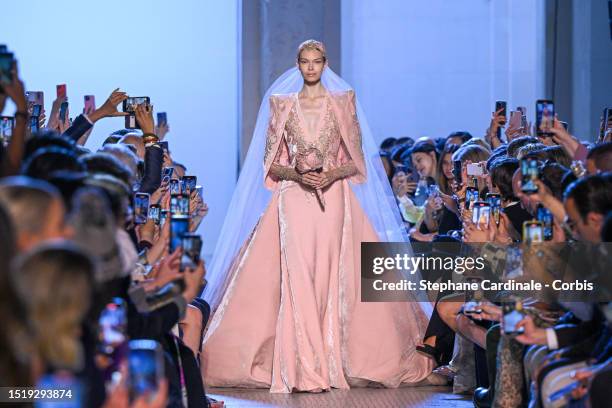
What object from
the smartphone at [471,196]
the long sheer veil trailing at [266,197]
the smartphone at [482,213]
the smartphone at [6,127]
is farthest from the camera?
the long sheer veil trailing at [266,197]

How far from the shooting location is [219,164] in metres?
10.8

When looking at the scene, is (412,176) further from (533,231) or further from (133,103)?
(533,231)

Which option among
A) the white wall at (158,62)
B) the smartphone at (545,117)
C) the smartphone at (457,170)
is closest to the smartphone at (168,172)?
the smartphone at (457,170)

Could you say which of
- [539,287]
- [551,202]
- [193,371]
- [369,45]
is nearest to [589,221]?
[551,202]

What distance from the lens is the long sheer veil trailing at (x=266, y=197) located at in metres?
6.58

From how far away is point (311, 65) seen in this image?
21.1 feet

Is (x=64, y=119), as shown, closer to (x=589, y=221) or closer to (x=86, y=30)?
(x=589, y=221)

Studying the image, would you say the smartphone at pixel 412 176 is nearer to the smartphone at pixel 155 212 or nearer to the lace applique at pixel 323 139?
the lace applique at pixel 323 139

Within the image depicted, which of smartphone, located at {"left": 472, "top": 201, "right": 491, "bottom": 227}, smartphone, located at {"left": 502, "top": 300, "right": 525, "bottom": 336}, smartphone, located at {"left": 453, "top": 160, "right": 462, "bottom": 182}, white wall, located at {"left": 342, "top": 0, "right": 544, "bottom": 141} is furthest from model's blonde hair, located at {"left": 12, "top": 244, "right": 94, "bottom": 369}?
white wall, located at {"left": 342, "top": 0, "right": 544, "bottom": 141}

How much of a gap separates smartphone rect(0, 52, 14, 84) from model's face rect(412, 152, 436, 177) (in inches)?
203

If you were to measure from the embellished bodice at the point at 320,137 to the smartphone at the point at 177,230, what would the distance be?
8.44ft

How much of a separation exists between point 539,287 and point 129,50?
21.5 feet

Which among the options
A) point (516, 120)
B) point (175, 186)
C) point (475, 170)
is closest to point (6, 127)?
point (175, 186)

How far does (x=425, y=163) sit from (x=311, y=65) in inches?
99.7
